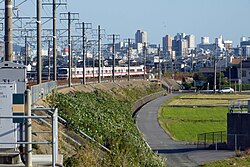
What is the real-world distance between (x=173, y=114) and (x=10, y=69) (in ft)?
171

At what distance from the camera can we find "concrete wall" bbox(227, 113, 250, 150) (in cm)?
4175

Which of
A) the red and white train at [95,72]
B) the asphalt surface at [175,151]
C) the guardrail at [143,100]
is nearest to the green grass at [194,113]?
the guardrail at [143,100]

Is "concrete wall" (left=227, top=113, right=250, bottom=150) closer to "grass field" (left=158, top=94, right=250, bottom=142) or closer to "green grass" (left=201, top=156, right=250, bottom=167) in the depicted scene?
"grass field" (left=158, top=94, right=250, bottom=142)

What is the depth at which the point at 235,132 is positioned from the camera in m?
42.1

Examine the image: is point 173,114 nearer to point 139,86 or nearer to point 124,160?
point 139,86

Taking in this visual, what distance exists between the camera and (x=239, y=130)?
138 ft

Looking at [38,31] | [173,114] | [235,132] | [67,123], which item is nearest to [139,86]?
[173,114]

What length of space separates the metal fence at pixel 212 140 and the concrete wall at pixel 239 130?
2.46 ft

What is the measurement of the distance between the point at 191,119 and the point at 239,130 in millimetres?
20218

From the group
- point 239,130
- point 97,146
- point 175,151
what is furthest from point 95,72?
point 97,146

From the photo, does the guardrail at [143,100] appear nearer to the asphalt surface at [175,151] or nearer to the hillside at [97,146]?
the asphalt surface at [175,151]

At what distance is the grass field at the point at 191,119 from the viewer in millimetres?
51481

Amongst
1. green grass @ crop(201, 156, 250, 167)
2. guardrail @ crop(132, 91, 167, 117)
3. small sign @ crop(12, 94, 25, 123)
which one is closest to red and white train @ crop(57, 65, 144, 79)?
guardrail @ crop(132, 91, 167, 117)

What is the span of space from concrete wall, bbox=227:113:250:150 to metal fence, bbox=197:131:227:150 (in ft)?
2.46
